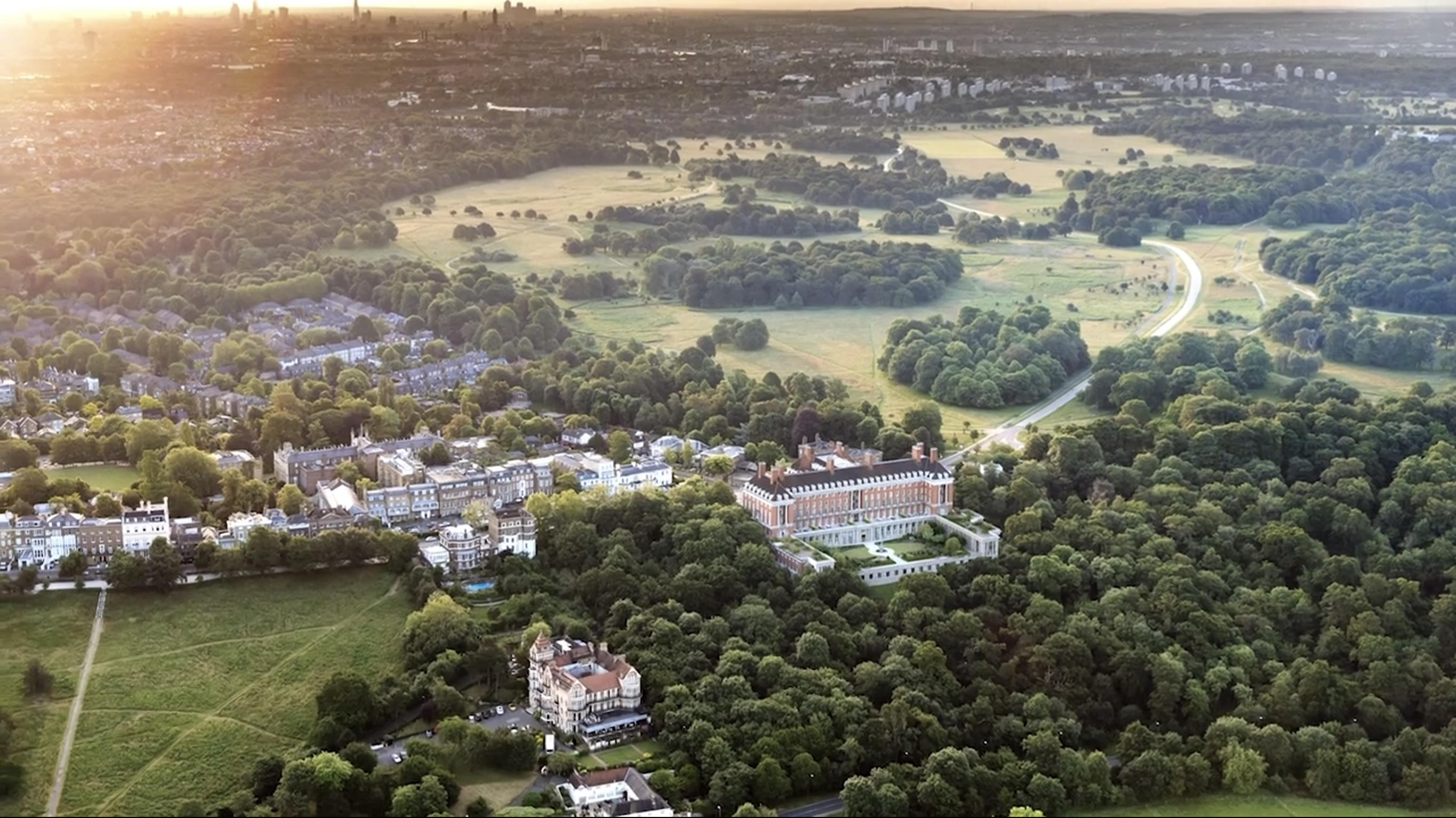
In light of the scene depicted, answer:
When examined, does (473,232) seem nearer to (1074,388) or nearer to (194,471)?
(1074,388)

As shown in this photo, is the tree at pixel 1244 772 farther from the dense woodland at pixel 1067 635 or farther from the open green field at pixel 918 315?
the open green field at pixel 918 315

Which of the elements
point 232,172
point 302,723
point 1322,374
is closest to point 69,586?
point 302,723

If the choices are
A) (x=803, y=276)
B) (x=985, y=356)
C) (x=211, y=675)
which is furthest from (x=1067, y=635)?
(x=803, y=276)

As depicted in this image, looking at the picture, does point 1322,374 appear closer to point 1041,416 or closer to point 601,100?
point 1041,416

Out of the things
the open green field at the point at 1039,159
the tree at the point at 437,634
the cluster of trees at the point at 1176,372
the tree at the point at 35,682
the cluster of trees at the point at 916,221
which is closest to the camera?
the tree at the point at 35,682

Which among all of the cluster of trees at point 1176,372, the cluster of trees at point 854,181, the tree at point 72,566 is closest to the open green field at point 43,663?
the tree at point 72,566

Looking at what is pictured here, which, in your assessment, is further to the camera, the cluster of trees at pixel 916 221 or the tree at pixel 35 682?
the cluster of trees at pixel 916 221
